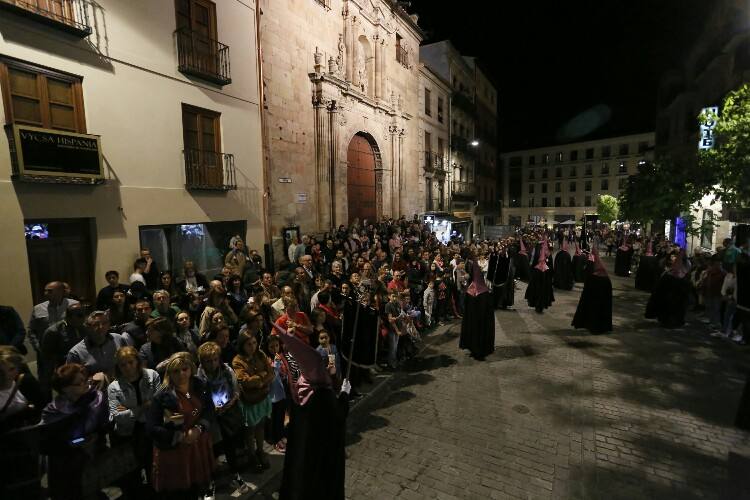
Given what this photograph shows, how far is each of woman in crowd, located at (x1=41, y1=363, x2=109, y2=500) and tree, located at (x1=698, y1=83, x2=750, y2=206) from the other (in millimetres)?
15785

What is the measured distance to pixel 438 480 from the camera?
4668 millimetres

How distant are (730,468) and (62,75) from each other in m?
12.5

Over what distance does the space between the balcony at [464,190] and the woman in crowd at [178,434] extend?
99.0 ft

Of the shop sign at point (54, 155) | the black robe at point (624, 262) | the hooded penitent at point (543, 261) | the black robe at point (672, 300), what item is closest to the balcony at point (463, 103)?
the black robe at point (624, 262)

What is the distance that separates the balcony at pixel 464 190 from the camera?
32631 mm

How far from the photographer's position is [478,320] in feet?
28.2

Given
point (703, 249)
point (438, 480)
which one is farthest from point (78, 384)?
point (703, 249)

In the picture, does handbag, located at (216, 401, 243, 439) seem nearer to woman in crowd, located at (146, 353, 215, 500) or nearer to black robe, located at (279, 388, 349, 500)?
woman in crowd, located at (146, 353, 215, 500)

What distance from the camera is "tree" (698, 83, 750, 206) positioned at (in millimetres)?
11453

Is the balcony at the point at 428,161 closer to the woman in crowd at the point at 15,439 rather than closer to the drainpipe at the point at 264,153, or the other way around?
the drainpipe at the point at 264,153

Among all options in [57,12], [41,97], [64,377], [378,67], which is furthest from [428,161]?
[64,377]

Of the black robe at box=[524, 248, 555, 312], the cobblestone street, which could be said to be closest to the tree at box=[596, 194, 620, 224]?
the black robe at box=[524, 248, 555, 312]

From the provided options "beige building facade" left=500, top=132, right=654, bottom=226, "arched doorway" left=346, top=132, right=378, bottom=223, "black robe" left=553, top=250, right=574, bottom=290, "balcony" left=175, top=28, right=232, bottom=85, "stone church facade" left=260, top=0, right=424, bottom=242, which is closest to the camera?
"balcony" left=175, top=28, right=232, bottom=85

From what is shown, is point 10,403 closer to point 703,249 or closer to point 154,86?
point 154,86
